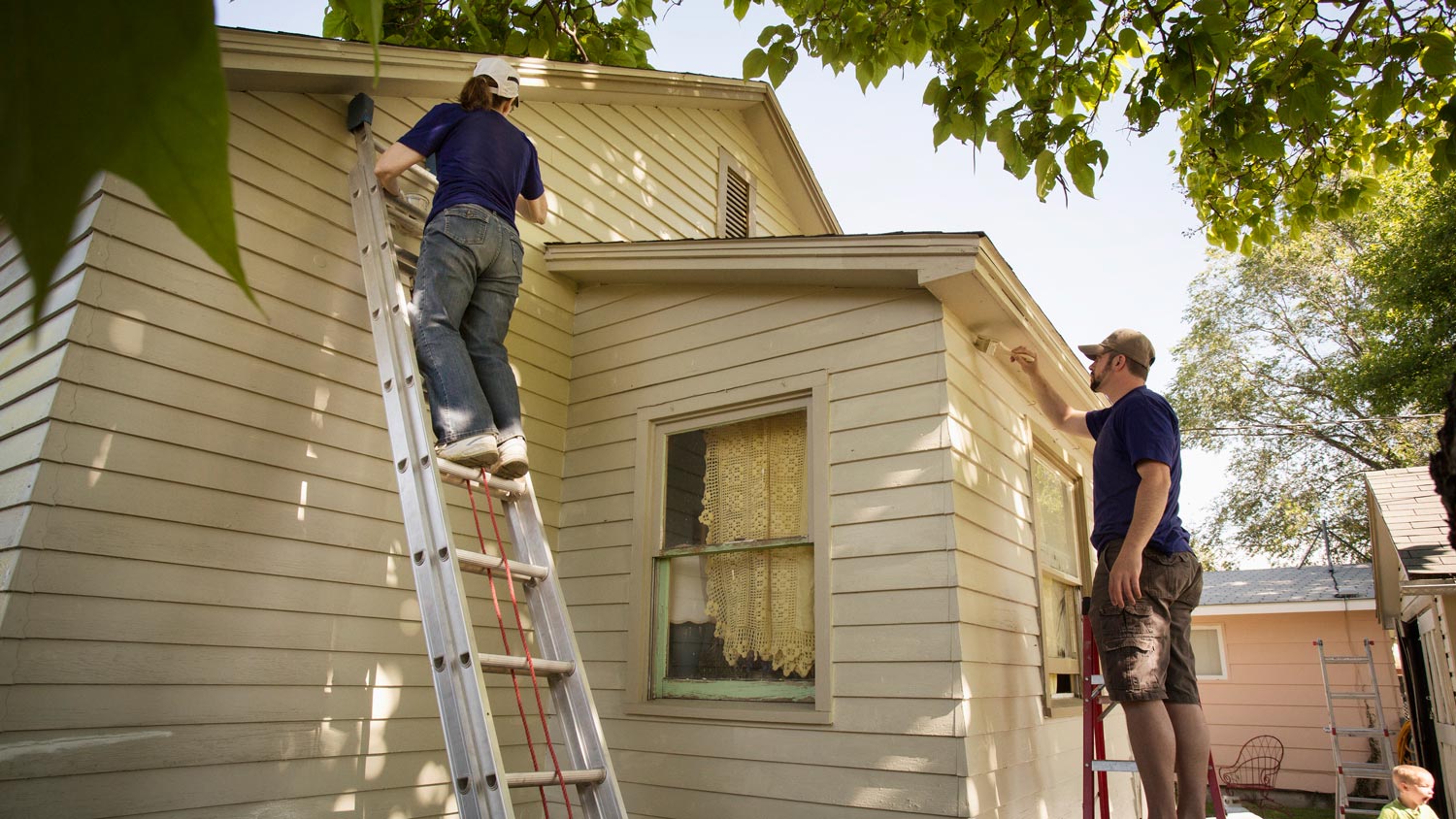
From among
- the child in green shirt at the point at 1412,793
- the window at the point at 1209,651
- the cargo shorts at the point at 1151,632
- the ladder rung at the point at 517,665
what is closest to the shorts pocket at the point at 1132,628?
the cargo shorts at the point at 1151,632

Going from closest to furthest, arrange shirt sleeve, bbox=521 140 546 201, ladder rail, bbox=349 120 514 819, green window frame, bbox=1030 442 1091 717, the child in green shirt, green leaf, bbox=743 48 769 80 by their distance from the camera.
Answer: ladder rail, bbox=349 120 514 819 < shirt sleeve, bbox=521 140 546 201 < green leaf, bbox=743 48 769 80 < green window frame, bbox=1030 442 1091 717 < the child in green shirt

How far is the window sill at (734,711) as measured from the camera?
13.2 feet

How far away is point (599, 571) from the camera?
4918 mm

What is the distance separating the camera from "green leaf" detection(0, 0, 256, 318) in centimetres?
22

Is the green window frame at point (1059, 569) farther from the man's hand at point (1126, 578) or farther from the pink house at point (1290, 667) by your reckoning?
the pink house at point (1290, 667)

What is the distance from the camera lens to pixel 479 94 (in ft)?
13.3

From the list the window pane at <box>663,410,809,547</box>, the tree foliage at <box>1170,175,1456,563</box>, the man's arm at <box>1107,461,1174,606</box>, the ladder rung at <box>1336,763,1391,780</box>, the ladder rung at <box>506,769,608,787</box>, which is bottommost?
the ladder rung at <box>1336,763,1391,780</box>

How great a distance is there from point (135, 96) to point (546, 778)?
8.93ft

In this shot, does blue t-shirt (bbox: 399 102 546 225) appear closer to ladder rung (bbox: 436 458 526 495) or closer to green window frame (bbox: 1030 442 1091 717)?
ladder rung (bbox: 436 458 526 495)

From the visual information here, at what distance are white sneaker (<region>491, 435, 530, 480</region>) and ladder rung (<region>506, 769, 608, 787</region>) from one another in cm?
112

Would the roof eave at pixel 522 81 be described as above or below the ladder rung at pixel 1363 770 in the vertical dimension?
above

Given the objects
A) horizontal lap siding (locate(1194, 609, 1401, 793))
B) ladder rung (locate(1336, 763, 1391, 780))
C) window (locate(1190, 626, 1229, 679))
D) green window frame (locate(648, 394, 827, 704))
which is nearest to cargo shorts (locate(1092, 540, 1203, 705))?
green window frame (locate(648, 394, 827, 704))

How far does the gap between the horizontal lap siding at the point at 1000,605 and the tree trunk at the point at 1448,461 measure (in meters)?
2.45

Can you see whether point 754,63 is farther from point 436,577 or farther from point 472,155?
point 436,577
